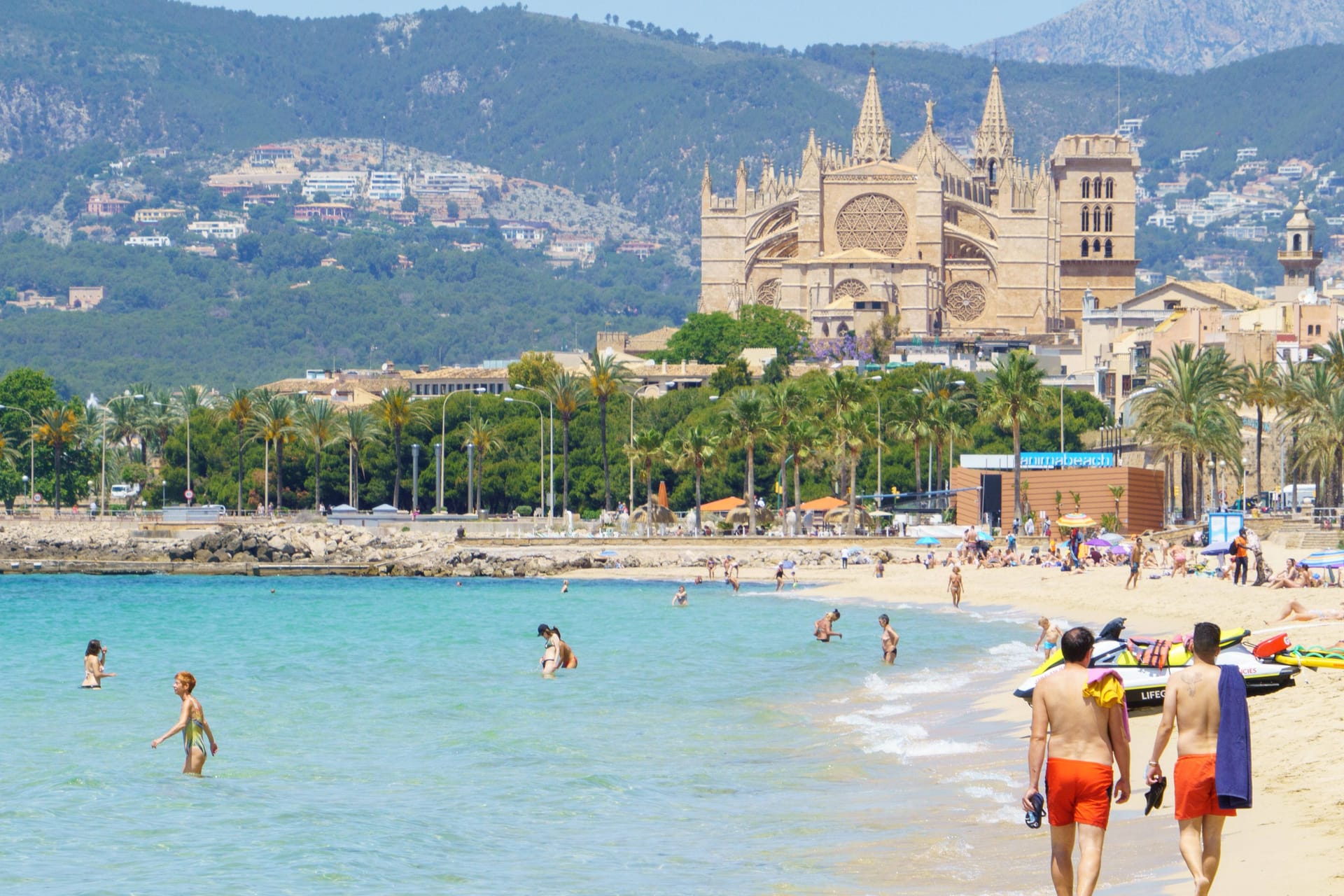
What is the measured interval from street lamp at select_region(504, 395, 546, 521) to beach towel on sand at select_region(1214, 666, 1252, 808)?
75.3 meters

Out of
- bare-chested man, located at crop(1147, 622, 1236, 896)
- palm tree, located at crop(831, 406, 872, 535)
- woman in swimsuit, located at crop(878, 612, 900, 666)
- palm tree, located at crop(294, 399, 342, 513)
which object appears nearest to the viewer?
bare-chested man, located at crop(1147, 622, 1236, 896)

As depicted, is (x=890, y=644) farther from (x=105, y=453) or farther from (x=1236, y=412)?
(x=105, y=453)

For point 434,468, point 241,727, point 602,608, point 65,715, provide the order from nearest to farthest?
point 241,727 → point 65,715 → point 602,608 → point 434,468

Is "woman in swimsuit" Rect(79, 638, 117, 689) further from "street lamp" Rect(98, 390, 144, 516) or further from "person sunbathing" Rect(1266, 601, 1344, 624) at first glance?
"street lamp" Rect(98, 390, 144, 516)

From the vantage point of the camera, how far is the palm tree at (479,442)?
3666 inches

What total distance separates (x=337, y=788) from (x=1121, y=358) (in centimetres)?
9178

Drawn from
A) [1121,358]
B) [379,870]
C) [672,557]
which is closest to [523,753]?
[379,870]

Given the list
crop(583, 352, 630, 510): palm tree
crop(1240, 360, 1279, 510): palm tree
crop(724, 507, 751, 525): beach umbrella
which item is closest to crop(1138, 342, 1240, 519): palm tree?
crop(1240, 360, 1279, 510): palm tree

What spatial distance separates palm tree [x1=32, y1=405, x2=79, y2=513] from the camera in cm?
9994

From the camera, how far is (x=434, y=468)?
9662cm

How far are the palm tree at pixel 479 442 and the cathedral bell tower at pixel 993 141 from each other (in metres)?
90.0

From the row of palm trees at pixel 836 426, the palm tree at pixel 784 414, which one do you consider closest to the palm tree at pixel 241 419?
the row of palm trees at pixel 836 426

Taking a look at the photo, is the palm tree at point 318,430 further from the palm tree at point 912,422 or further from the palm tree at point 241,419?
the palm tree at point 912,422

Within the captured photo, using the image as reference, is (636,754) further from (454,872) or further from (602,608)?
(602,608)
